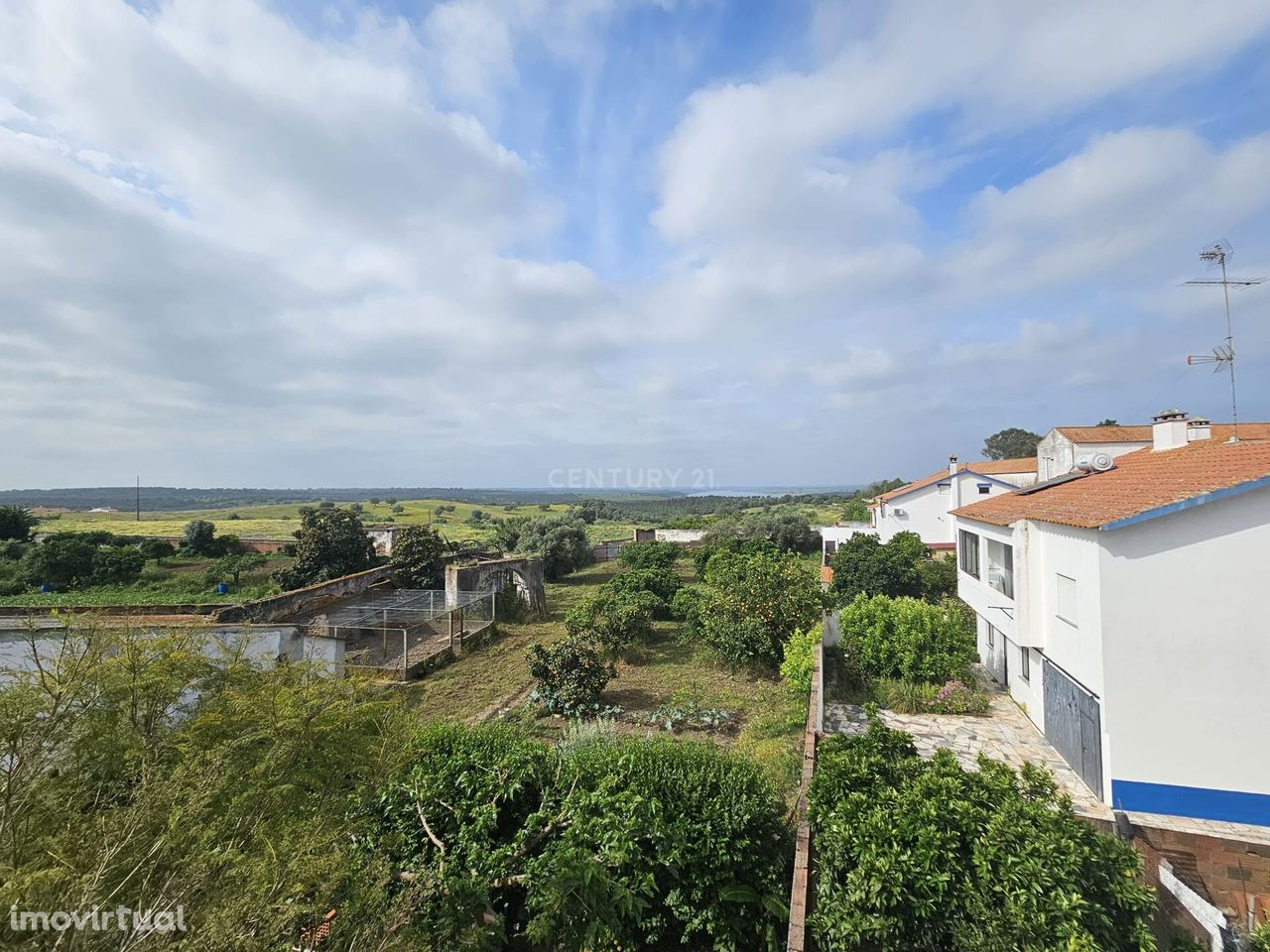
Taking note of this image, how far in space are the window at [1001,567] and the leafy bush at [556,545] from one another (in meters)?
19.6

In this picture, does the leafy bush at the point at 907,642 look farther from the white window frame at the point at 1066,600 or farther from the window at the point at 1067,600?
the window at the point at 1067,600

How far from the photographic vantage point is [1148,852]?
6039 mm

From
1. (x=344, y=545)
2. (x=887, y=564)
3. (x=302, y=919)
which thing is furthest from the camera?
(x=344, y=545)

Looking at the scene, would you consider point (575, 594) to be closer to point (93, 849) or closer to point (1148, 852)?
point (1148, 852)

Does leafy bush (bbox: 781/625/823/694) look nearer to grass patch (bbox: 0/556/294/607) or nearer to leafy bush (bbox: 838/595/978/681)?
leafy bush (bbox: 838/595/978/681)

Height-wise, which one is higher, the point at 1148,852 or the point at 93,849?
the point at 93,849

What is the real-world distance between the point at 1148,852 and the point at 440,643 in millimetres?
14422

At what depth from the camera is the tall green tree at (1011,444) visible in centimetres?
6519

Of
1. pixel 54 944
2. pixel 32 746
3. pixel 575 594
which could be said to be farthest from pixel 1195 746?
pixel 575 594

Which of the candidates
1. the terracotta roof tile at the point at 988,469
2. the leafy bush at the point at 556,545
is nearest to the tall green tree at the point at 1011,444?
the terracotta roof tile at the point at 988,469

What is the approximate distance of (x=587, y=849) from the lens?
16.2 ft

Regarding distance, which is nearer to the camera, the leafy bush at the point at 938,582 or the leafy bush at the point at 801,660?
the leafy bush at the point at 801,660

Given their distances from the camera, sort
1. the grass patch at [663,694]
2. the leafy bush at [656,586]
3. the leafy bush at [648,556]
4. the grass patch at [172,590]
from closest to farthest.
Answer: the grass patch at [663,694]
the leafy bush at [656,586]
the grass patch at [172,590]
the leafy bush at [648,556]

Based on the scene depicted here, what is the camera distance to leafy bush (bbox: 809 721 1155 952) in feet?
13.2
